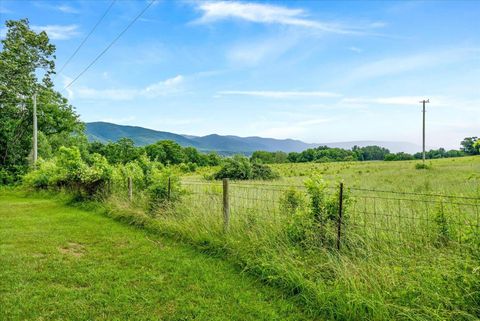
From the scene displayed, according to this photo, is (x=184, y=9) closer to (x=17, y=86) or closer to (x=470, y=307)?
(x=470, y=307)

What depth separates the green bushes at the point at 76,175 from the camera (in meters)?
11.4

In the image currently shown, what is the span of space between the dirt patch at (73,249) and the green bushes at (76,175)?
499 cm

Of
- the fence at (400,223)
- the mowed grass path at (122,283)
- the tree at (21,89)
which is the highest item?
the tree at (21,89)

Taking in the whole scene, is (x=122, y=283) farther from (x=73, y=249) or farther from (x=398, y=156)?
(x=398, y=156)

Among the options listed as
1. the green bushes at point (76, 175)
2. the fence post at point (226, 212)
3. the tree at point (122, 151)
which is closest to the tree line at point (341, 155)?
the tree at point (122, 151)

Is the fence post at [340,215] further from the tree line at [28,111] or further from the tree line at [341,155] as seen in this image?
the tree line at [341,155]

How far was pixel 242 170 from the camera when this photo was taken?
26047 mm

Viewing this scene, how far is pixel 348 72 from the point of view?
13.2 m

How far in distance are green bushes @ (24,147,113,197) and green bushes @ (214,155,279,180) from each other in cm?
1335

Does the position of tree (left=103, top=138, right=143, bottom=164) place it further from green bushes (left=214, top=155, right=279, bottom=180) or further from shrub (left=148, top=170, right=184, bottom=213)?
shrub (left=148, top=170, right=184, bottom=213)

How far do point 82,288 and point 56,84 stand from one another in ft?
93.8

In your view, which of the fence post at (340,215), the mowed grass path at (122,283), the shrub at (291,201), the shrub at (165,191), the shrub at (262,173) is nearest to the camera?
the mowed grass path at (122,283)

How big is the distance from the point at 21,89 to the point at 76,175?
52.9 ft

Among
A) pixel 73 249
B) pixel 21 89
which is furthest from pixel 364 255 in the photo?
pixel 21 89
